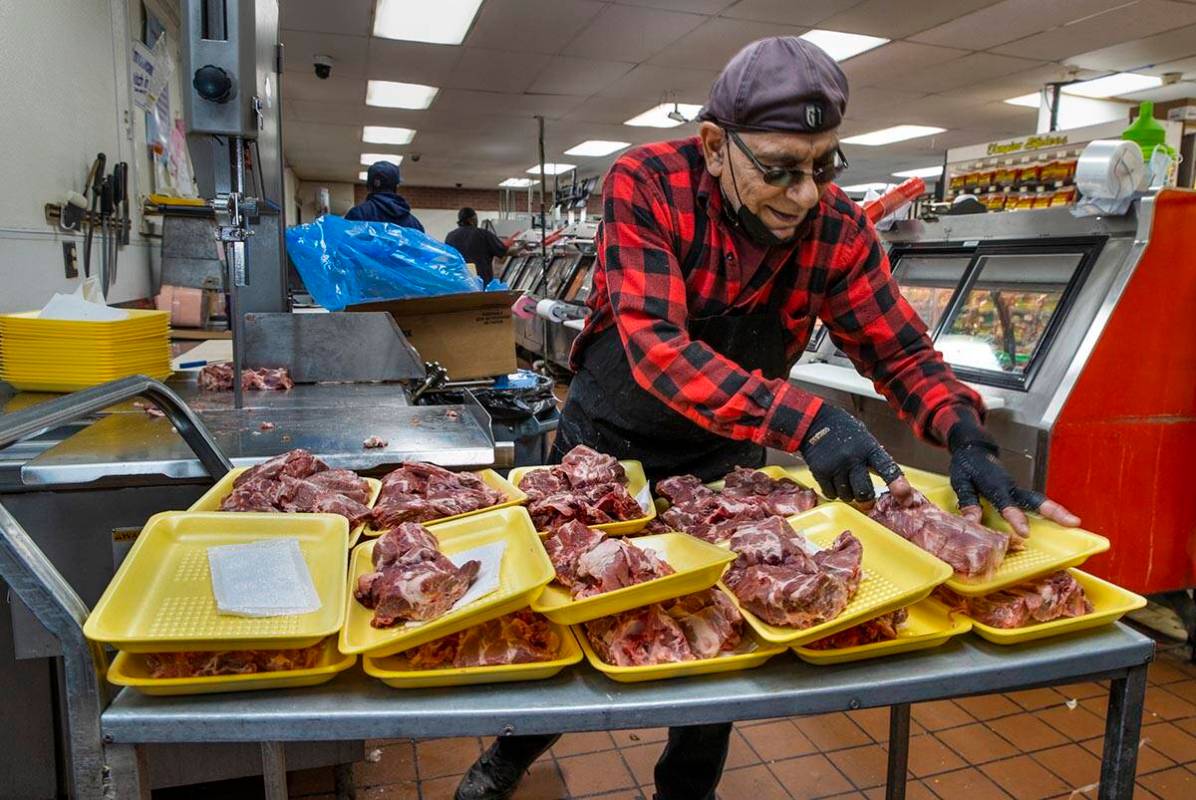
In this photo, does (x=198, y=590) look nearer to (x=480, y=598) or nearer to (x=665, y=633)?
(x=480, y=598)

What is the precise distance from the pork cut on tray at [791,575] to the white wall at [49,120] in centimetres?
303

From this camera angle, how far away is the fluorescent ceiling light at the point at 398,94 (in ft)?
30.8

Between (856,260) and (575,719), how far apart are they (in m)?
1.38

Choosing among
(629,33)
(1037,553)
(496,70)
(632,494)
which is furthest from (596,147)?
(1037,553)

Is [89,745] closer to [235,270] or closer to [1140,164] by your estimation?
[235,270]

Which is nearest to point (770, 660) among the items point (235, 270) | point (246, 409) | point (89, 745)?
point (89, 745)

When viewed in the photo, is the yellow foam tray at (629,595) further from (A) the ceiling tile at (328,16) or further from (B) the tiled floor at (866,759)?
(A) the ceiling tile at (328,16)

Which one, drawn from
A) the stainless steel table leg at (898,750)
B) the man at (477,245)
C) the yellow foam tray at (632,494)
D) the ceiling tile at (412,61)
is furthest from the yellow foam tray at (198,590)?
the man at (477,245)

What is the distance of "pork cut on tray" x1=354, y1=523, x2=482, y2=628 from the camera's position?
1094mm

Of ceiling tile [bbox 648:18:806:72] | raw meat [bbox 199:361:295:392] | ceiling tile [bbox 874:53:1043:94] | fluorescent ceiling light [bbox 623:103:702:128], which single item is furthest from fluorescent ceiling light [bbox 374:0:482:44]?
raw meat [bbox 199:361:295:392]

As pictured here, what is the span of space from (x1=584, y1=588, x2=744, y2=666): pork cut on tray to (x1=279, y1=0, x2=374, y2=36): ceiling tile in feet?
22.2

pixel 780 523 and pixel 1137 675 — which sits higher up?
pixel 780 523

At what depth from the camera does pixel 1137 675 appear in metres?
1.25

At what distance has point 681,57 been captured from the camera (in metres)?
7.89
